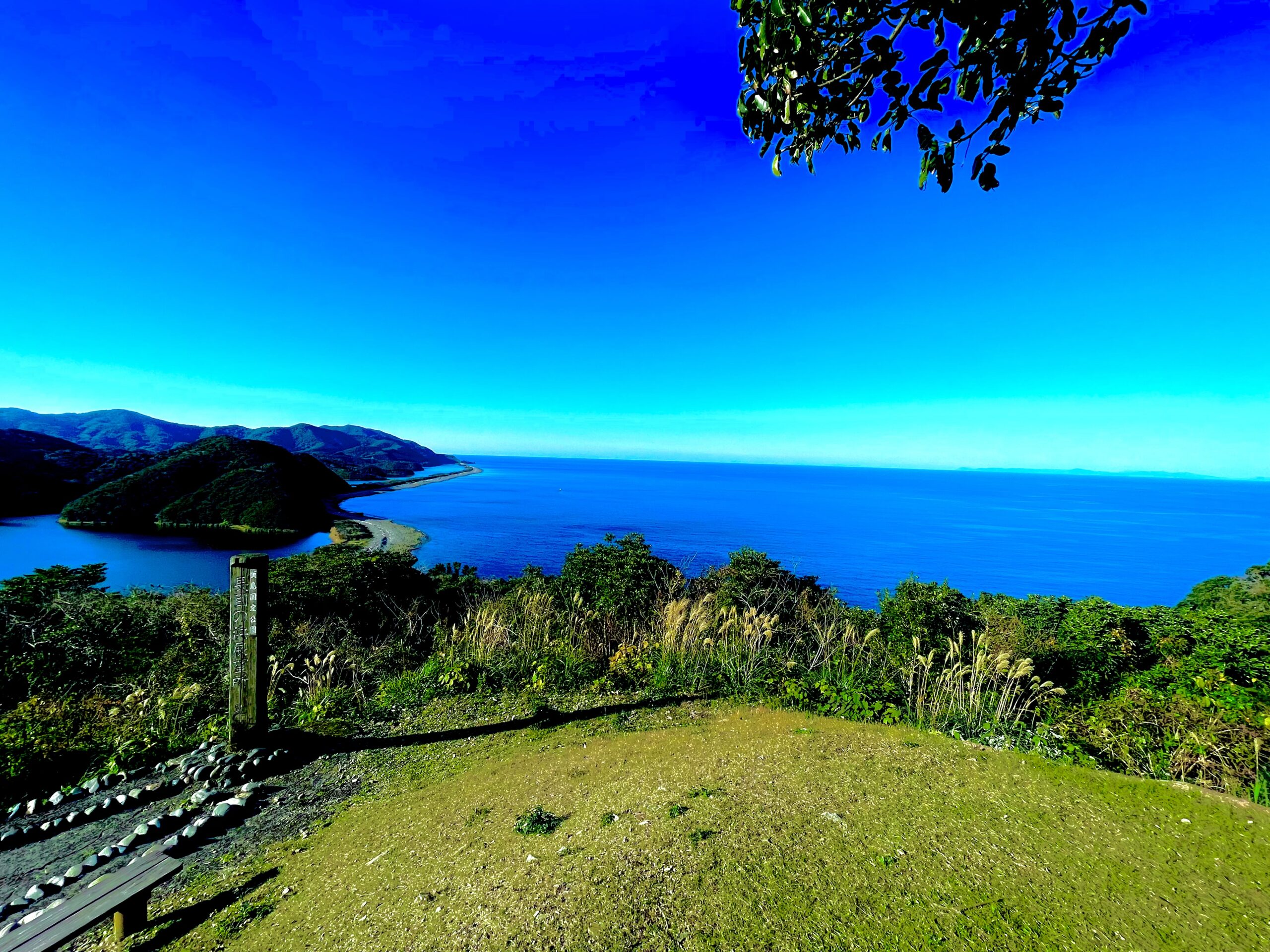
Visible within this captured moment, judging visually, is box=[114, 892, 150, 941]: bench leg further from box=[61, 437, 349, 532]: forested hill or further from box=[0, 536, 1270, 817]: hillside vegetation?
box=[61, 437, 349, 532]: forested hill

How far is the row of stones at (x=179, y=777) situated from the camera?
3.98 meters

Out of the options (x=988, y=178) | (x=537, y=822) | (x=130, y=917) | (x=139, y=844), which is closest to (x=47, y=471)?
(x=139, y=844)

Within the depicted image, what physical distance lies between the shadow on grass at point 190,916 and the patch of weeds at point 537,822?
1.52 meters

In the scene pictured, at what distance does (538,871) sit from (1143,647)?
6919 mm

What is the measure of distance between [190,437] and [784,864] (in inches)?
8380

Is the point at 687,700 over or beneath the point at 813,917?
beneath

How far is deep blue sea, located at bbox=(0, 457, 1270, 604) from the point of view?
40594 millimetres

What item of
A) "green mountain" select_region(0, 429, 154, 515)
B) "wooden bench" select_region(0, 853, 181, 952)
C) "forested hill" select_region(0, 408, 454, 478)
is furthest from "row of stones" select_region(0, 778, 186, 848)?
"forested hill" select_region(0, 408, 454, 478)

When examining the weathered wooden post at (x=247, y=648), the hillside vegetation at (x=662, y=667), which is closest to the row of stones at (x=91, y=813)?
the weathered wooden post at (x=247, y=648)

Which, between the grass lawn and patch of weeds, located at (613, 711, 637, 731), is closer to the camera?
the grass lawn

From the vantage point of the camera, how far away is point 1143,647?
563 cm

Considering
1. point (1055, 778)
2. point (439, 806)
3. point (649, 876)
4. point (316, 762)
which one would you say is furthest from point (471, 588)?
point (1055, 778)

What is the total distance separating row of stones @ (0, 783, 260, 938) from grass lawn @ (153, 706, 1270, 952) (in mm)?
875

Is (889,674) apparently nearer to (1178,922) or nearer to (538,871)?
(1178,922)
